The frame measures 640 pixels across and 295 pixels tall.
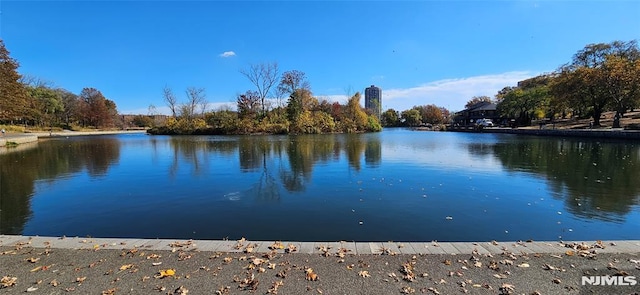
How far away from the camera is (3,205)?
8016 mm

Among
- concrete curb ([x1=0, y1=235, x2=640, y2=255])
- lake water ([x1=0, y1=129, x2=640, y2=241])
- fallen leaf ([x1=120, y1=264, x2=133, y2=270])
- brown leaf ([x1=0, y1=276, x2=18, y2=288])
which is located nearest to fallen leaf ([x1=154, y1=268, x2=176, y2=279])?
fallen leaf ([x1=120, y1=264, x2=133, y2=270])

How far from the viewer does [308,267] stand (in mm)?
3828

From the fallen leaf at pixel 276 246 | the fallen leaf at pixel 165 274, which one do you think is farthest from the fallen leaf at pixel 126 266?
the fallen leaf at pixel 276 246

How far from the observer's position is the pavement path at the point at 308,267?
11.1 feet

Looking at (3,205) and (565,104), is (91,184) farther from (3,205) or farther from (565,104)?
(565,104)

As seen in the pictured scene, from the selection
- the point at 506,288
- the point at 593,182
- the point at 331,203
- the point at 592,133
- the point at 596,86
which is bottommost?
the point at 593,182

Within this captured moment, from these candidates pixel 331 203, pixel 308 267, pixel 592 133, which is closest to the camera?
pixel 308 267

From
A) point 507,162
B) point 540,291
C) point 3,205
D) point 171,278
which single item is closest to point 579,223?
point 540,291

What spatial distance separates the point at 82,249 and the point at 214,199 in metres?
4.08

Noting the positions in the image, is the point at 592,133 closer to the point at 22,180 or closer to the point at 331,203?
the point at 331,203

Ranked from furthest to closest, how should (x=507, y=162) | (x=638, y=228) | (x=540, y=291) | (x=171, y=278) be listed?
(x=507, y=162), (x=638, y=228), (x=171, y=278), (x=540, y=291)

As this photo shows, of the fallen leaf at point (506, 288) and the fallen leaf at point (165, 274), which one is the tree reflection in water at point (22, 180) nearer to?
the fallen leaf at point (165, 274)

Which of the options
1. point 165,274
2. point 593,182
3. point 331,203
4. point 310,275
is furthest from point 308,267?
point 593,182

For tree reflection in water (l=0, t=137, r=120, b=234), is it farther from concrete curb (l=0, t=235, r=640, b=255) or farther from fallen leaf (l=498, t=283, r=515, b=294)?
fallen leaf (l=498, t=283, r=515, b=294)
